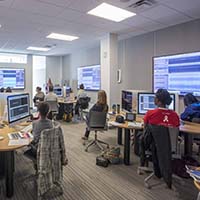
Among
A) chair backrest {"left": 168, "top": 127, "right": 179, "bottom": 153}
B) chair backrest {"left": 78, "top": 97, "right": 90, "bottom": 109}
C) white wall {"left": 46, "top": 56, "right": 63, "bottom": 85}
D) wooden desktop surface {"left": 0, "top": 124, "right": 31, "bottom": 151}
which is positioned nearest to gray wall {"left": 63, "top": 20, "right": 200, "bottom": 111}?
chair backrest {"left": 78, "top": 97, "right": 90, "bottom": 109}

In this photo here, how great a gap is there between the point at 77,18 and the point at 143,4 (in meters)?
1.51

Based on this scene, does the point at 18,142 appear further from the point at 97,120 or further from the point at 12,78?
the point at 12,78

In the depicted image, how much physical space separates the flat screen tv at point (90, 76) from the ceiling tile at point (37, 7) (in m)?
3.87

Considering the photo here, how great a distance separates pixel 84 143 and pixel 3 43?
5201 millimetres

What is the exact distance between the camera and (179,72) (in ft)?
16.8

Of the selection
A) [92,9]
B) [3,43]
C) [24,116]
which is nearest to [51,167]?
[24,116]

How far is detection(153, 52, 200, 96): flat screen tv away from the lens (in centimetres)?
477

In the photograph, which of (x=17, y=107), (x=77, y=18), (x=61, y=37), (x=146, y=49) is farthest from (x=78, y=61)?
(x=17, y=107)

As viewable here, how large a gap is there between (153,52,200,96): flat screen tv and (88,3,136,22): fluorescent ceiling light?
173 cm

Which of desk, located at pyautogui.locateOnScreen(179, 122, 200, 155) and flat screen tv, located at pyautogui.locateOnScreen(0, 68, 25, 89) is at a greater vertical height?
flat screen tv, located at pyautogui.locateOnScreen(0, 68, 25, 89)

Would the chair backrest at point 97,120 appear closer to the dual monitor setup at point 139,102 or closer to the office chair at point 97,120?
the office chair at point 97,120

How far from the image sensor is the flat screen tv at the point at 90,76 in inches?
312

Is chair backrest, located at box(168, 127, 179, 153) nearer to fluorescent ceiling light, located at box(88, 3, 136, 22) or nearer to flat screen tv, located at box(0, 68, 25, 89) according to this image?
fluorescent ceiling light, located at box(88, 3, 136, 22)

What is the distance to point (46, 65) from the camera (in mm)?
10523
